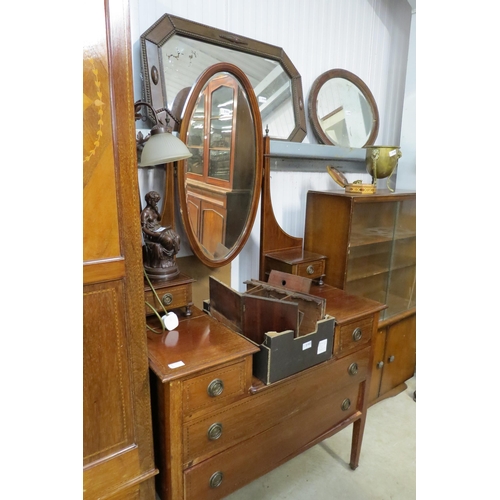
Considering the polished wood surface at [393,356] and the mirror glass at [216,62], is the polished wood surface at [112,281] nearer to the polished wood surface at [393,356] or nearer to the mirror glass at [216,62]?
the mirror glass at [216,62]

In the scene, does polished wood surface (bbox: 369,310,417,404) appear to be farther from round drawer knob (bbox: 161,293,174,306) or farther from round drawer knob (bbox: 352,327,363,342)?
round drawer knob (bbox: 161,293,174,306)

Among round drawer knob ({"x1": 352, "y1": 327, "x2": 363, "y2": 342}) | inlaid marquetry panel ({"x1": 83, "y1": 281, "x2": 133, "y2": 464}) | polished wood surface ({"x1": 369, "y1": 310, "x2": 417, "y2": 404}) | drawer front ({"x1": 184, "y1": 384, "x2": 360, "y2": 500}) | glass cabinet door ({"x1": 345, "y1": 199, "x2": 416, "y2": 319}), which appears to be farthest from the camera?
polished wood surface ({"x1": 369, "y1": 310, "x2": 417, "y2": 404})

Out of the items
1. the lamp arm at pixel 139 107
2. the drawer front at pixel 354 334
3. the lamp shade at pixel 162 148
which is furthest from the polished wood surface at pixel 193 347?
the lamp arm at pixel 139 107

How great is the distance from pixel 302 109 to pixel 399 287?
1.38 meters

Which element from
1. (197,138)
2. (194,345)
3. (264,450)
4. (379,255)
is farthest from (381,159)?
(264,450)

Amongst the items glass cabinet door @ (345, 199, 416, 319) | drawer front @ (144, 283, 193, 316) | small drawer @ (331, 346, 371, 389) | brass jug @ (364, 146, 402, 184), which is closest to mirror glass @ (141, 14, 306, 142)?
brass jug @ (364, 146, 402, 184)

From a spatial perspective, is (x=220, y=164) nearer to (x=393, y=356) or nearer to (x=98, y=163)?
(x=98, y=163)

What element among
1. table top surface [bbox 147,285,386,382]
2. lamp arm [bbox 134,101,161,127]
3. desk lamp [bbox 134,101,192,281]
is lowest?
table top surface [bbox 147,285,386,382]

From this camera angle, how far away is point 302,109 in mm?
1974

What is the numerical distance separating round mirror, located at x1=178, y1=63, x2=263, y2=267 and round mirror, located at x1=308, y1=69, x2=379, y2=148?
54cm

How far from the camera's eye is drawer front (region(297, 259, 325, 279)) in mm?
1869
